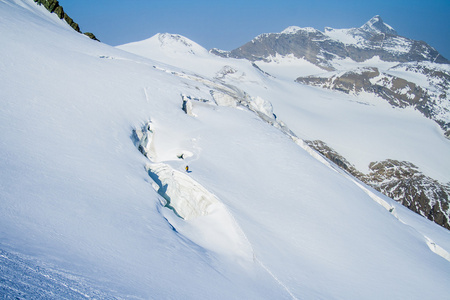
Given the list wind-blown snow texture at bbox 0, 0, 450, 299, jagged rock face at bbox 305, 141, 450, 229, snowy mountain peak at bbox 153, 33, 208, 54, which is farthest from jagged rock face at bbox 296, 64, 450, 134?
wind-blown snow texture at bbox 0, 0, 450, 299

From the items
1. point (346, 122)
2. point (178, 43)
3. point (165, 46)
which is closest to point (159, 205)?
point (346, 122)

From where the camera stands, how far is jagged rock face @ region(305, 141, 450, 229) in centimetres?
6756

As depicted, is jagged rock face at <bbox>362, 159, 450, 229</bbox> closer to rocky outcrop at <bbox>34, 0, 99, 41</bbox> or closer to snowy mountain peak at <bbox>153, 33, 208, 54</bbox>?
rocky outcrop at <bbox>34, 0, 99, 41</bbox>

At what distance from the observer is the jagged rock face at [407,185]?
67562mm

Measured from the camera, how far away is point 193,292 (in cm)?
563

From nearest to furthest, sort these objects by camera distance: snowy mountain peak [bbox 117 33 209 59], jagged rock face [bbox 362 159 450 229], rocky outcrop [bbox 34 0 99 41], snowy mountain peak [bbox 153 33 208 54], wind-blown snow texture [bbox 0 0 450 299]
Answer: wind-blown snow texture [bbox 0 0 450 299]
rocky outcrop [bbox 34 0 99 41]
jagged rock face [bbox 362 159 450 229]
snowy mountain peak [bbox 117 33 209 59]
snowy mountain peak [bbox 153 33 208 54]

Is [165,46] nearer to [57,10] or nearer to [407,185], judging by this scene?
[57,10]

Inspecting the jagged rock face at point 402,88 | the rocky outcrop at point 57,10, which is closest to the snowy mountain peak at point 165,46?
the jagged rock face at point 402,88

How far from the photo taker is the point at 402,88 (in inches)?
6924

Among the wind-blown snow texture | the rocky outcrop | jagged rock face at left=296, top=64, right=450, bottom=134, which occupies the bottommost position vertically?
the wind-blown snow texture

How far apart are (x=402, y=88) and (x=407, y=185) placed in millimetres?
135380

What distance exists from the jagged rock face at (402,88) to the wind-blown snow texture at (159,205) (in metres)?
174

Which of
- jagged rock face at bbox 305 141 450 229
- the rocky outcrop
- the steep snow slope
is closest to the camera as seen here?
the rocky outcrop

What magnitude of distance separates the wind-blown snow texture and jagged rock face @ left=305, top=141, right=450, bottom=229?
57.5 metres
